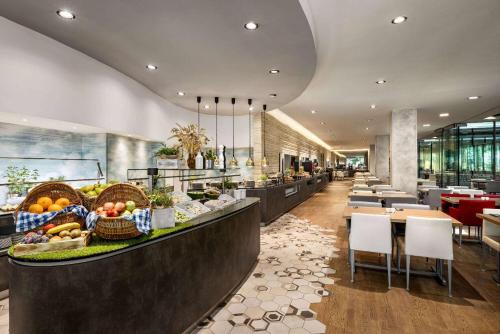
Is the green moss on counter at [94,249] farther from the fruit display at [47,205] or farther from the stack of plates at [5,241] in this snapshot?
the stack of plates at [5,241]

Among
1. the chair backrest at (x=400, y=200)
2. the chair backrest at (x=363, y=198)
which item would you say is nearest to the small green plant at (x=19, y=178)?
the chair backrest at (x=363, y=198)

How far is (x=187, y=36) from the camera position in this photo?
3.65 metres

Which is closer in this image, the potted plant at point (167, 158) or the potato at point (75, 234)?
the potato at point (75, 234)

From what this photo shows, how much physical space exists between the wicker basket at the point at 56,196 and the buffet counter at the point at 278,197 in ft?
16.5

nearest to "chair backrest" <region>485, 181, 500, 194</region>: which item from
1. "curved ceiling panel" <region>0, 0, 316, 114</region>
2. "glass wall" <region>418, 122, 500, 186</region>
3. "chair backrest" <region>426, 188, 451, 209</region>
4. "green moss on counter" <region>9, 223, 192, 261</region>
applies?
"glass wall" <region>418, 122, 500, 186</region>

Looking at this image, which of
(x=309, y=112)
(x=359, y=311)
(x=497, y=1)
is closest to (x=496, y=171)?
(x=309, y=112)

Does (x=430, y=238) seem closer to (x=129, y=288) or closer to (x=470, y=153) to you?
(x=129, y=288)

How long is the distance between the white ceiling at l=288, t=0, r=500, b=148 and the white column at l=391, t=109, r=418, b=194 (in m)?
0.90

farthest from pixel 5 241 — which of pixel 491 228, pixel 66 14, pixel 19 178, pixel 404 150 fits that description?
pixel 404 150

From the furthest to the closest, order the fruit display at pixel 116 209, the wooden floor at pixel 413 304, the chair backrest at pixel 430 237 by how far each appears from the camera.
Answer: the chair backrest at pixel 430 237
the wooden floor at pixel 413 304
the fruit display at pixel 116 209

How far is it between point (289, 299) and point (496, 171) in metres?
13.6

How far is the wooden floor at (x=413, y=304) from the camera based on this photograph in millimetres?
2686

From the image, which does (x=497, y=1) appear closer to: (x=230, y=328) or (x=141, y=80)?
(x=230, y=328)

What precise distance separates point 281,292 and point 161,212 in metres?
1.93
